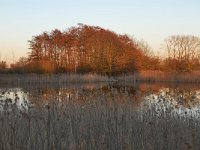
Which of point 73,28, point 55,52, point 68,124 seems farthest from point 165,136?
point 73,28

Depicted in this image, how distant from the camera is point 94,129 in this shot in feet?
20.0

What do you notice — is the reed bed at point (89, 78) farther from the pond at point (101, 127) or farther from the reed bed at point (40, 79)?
the pond at point (101, 127)

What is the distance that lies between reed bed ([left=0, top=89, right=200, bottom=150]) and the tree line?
1200 inches

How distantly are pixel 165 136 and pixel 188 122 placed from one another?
60.8 inches

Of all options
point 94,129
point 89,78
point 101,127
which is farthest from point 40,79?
point 94,129

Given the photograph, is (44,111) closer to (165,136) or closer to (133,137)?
(133,137)

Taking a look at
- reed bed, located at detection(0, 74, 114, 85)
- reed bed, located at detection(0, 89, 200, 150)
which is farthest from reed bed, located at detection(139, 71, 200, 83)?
reed bed, located at detection(0, 89, 200, 150)

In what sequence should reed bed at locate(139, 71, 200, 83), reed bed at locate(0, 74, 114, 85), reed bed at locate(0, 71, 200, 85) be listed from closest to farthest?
reed bed at locate(0, 74, 114, 85)
reed bed at locate(0, 71, 200, 85)
reed bed at locate(139, 71, 200, 83)

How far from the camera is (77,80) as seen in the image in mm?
32531

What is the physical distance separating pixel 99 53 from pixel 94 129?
37.8 meters

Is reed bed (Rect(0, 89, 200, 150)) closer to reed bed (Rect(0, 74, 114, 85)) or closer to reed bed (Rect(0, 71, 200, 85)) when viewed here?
reed bed (Rect(0, 74, 114, 85))

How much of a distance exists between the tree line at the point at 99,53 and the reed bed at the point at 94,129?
3048 centimetres

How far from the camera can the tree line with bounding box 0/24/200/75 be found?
42594 mm

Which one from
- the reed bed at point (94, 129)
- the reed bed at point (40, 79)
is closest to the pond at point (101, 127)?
the reed bed at point (94, 129)
